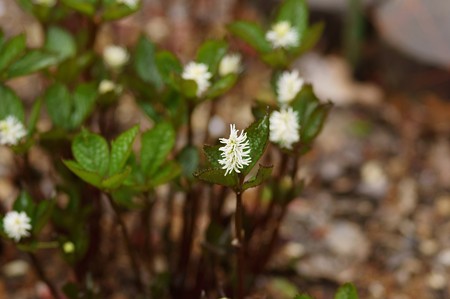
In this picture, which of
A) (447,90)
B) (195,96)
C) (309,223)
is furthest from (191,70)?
(447,90)

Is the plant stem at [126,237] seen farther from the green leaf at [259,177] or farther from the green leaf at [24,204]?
the green leaf at [259,177]

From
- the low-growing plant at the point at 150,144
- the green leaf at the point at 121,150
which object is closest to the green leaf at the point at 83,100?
the low-growing plant at the point at 150,144

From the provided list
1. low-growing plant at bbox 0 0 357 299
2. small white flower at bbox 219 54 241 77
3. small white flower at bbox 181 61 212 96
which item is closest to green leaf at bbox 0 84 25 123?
low-growing plant at bbox 0 0 357 299

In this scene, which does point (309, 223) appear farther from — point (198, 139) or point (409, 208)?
point (198, 139)

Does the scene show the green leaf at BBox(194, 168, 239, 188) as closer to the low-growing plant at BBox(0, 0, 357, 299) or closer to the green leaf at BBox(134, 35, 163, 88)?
the low-growing plant at BBox(0, 0, 357, 299)

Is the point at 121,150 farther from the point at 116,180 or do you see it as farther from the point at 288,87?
the point at 288,87

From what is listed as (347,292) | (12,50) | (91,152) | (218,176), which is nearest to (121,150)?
(91,152)
